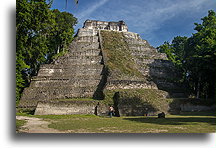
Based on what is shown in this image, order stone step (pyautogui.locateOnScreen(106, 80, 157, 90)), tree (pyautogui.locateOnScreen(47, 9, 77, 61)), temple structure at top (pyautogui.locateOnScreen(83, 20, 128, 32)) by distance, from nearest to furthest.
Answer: stone step (pyautogui.locateOnScreen(106, 80, 157, 90))
tree (pyautogui.locateOnScreen(47, 9, 77, 61))
temple structure at top (pyautogui.locateOnScreen(83, 20, 128, 32))

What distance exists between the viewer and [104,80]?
19969mm

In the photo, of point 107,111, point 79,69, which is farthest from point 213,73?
point 79,69

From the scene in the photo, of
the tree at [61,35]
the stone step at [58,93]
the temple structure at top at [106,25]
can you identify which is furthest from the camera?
the temple structure at top at [106,25]

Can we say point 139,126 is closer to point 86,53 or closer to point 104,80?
point 104,80

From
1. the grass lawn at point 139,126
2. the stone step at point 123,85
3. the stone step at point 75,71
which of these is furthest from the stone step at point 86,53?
the grass lawn at point 139,126

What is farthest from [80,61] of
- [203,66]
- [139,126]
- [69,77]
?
[139,126]

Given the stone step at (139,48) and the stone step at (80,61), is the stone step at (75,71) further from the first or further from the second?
the stone step at (139,48)

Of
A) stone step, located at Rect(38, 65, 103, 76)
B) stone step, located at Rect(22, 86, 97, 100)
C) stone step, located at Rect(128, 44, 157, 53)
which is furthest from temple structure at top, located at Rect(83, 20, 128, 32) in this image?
stone step, located at Rect(22, 86, 97, 100)

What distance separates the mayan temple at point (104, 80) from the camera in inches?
603

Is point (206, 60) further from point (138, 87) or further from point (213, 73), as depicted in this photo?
point (138, 87)

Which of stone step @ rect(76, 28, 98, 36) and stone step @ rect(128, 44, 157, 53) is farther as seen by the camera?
stone step @ rect(76, 28, 98, 36)

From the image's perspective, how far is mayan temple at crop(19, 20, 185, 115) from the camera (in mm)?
15306

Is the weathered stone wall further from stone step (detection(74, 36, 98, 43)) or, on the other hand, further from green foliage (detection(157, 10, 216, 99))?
stone step (detection(74, 36, 98, 43))

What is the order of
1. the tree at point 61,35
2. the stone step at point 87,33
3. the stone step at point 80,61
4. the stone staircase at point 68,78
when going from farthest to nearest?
the stone step at point 87,33 → the tree at point 61,35 → the stone step at point 80,61 → the stone staircase at point 68,78
